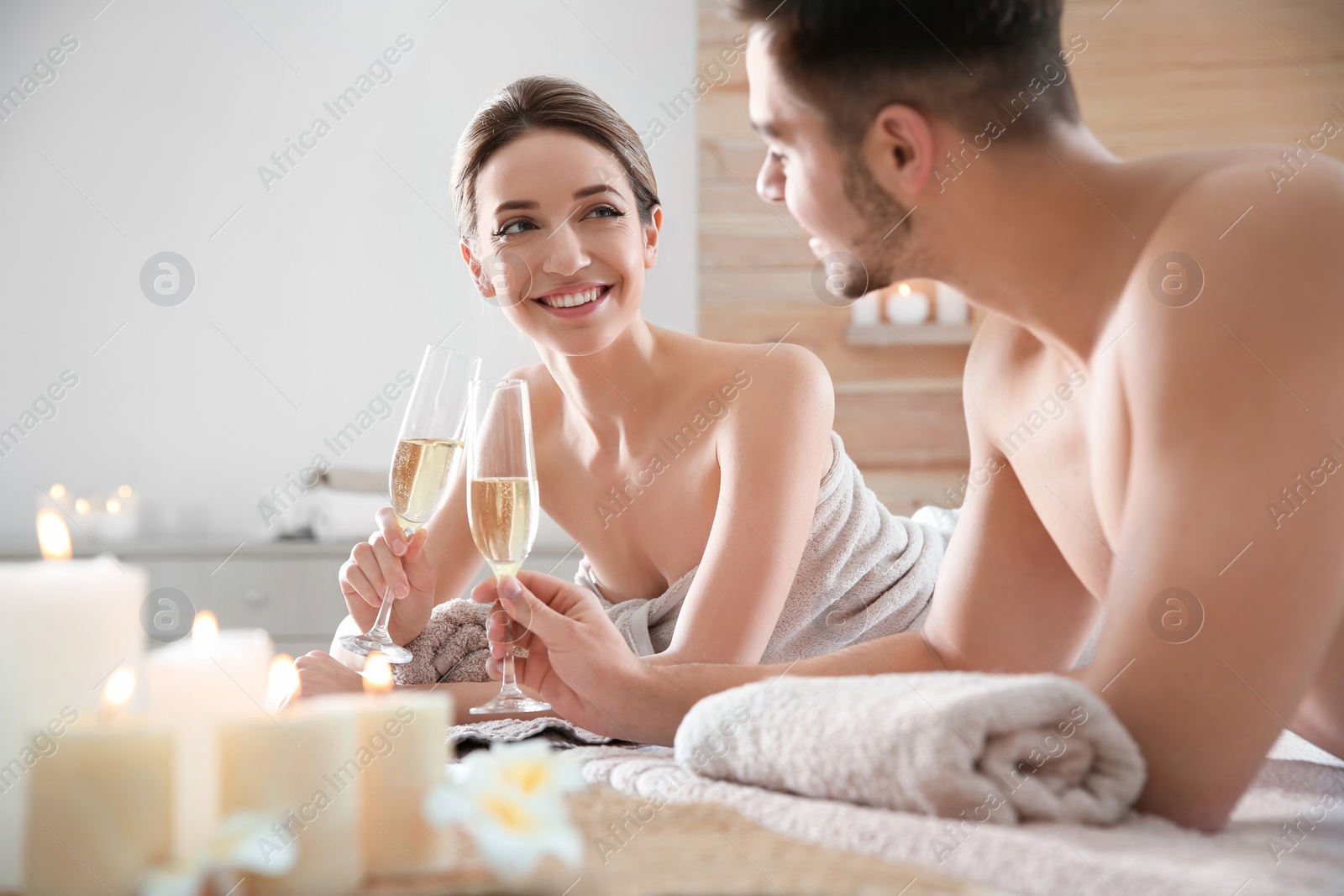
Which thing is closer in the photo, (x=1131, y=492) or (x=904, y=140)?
(x=1131, y=492)

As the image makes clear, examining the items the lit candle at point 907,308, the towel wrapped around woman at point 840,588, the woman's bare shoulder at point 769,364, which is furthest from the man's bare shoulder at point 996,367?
the lit candle at point 907,308

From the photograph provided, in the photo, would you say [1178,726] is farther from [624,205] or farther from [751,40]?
[624,205]

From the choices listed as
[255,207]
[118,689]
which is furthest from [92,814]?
[255,207]

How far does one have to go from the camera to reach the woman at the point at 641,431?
1367 mm

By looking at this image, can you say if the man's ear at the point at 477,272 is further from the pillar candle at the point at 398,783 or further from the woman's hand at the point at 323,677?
the pillar candle at the point at 398,783

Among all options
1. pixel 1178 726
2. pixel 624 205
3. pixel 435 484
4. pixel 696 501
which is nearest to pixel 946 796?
pixel 1178 726

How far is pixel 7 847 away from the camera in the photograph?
389mm

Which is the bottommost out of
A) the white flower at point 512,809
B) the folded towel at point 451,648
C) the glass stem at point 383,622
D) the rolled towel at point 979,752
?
the folded towel at point 451,648

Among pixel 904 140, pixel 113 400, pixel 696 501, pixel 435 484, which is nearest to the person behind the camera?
pixel 904 140

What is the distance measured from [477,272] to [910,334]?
2.10 m

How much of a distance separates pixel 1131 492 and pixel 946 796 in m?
0.22

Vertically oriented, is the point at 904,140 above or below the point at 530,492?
above

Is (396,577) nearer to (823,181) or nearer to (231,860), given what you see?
(823,181)

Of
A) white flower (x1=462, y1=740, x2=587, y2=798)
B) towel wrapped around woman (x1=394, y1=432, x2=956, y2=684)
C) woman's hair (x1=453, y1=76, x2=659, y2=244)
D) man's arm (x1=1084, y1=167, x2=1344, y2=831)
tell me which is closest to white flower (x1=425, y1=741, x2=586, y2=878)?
white flower (x1=462, y1=740, x2=587, y2=798)
